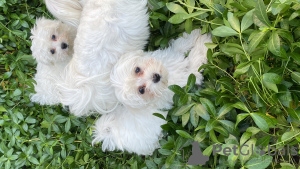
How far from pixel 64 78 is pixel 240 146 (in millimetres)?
1109

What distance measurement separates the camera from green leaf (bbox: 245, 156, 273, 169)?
965 millimetres

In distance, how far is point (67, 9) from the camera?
4.98 ft

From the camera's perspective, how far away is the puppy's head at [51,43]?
5.74 feet

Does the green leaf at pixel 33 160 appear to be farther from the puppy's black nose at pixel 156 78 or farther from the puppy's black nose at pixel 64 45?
the puppy's black nose at pixel 156 78

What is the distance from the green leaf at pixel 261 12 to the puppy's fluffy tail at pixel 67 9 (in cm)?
105

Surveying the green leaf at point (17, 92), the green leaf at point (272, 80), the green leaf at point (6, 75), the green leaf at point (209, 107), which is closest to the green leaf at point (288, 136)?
the green leaf at point (272, 80)

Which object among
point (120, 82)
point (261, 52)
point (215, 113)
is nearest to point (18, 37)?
point (120, 82)

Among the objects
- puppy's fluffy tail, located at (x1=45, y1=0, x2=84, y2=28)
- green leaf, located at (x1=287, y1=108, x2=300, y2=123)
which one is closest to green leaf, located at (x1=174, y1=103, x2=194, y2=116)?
green leaf, located at (x1=287, y1=108, x2=300, y2=123)

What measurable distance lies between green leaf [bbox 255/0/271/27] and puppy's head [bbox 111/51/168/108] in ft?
1.97

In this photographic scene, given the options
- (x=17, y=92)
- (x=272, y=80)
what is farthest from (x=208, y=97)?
(x=17, y=92)

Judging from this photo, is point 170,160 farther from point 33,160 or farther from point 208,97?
point 33,160

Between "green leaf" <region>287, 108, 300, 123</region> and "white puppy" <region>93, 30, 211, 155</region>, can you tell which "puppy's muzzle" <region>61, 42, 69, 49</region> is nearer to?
"white puppy" <region>93, 30, 211, 155</region>

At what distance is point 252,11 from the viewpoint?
98cm

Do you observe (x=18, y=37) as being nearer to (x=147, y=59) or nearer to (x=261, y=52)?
(x=147, y=59)
